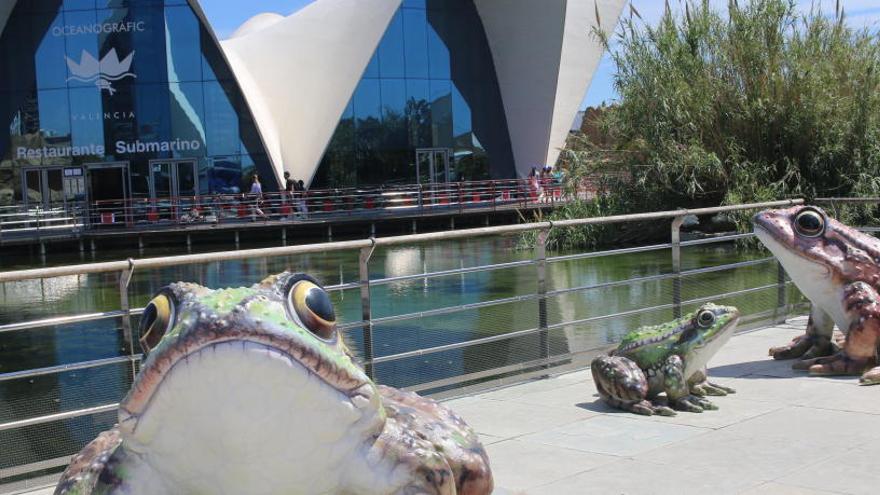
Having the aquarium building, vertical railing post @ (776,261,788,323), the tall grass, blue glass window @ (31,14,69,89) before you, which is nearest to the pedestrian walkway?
vertical railing post @ (776,261,788,323)

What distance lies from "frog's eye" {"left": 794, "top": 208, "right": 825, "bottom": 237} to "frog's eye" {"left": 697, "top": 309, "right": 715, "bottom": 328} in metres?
1.42

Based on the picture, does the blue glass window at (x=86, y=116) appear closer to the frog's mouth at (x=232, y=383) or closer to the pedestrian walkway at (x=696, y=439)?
the pedestrian walkway at (x=696, y=439)

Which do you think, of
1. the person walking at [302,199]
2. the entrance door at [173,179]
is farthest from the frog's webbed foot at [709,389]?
the entrance door at [173,179]

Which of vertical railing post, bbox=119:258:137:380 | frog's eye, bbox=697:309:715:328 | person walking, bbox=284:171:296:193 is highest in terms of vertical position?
person walking, bbox=284:171:296:193

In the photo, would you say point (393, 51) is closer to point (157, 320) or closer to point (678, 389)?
point (678, 389)

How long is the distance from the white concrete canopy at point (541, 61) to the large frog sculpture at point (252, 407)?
43.0m

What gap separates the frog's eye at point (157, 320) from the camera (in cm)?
230

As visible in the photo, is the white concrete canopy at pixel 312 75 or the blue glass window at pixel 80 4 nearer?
the blue glass window at pixel 80 4

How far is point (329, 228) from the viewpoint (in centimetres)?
3114

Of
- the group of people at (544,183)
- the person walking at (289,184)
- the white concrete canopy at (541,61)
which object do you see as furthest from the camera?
the white concrete canopy at (541,61)

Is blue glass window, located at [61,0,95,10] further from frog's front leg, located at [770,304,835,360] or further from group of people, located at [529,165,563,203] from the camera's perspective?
frog's front leg, located at [770,304,835,360]

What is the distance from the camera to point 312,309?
2311 mm

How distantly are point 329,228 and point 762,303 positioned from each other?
65.9 feet

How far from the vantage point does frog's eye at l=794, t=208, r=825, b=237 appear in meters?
6.67
